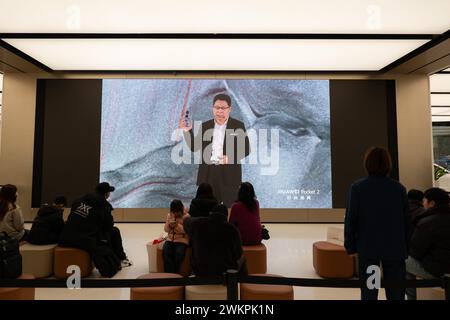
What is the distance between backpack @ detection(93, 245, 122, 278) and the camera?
3.83 meters

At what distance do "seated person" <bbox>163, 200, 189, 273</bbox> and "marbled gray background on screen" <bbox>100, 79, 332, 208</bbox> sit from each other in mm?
4267

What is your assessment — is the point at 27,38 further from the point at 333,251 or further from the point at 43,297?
the point at 333,251

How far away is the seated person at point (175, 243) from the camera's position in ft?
12.1

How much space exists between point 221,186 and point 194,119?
1906 millimetres

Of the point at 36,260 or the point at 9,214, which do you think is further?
the point at 36,260

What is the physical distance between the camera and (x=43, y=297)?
10.7ft

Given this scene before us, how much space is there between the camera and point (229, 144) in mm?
8219

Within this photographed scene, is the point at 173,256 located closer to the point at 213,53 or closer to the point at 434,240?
the point at 434,240

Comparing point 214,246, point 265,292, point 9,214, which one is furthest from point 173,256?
point 9,214

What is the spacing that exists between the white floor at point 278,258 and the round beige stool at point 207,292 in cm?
120

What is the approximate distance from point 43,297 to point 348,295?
322 centimetres

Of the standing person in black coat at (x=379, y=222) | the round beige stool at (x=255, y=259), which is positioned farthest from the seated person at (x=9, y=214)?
the standing person in black coat at (x=379, y=222)

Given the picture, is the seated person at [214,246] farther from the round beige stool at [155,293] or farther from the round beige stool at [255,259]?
the round beige stool at [255,259]

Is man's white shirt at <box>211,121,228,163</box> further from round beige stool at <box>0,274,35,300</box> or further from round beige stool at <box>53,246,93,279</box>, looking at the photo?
round beige stool at <box>0,274,35,300</box>
